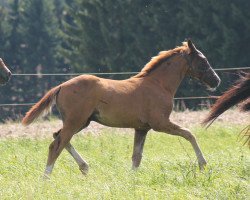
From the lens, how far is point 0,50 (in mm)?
59562

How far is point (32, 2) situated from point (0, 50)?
662 centimetres

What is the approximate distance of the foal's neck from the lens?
11.4 meters

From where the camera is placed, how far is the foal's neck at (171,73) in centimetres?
1135

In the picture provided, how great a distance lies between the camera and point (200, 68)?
1181 cm

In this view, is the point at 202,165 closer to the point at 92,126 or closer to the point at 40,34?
the point at 92,126

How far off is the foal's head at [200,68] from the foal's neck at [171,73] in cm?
11

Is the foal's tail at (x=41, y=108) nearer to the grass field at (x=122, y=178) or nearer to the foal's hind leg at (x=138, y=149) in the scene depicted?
the grass field at (x=122, y=178)

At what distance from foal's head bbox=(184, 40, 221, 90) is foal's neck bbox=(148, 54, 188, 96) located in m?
0.11

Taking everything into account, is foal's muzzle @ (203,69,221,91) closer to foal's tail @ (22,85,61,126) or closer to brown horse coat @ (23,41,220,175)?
brown horse coat @ (23,41,220,175)

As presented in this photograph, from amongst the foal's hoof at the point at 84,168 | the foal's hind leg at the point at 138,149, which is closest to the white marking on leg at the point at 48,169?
the foal's hoof at the point at 84,168

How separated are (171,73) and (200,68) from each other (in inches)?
21.1

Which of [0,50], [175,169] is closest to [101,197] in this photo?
[175,169]

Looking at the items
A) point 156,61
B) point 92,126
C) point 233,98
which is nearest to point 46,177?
point 233,98

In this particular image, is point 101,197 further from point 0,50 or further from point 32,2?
point 32,2
